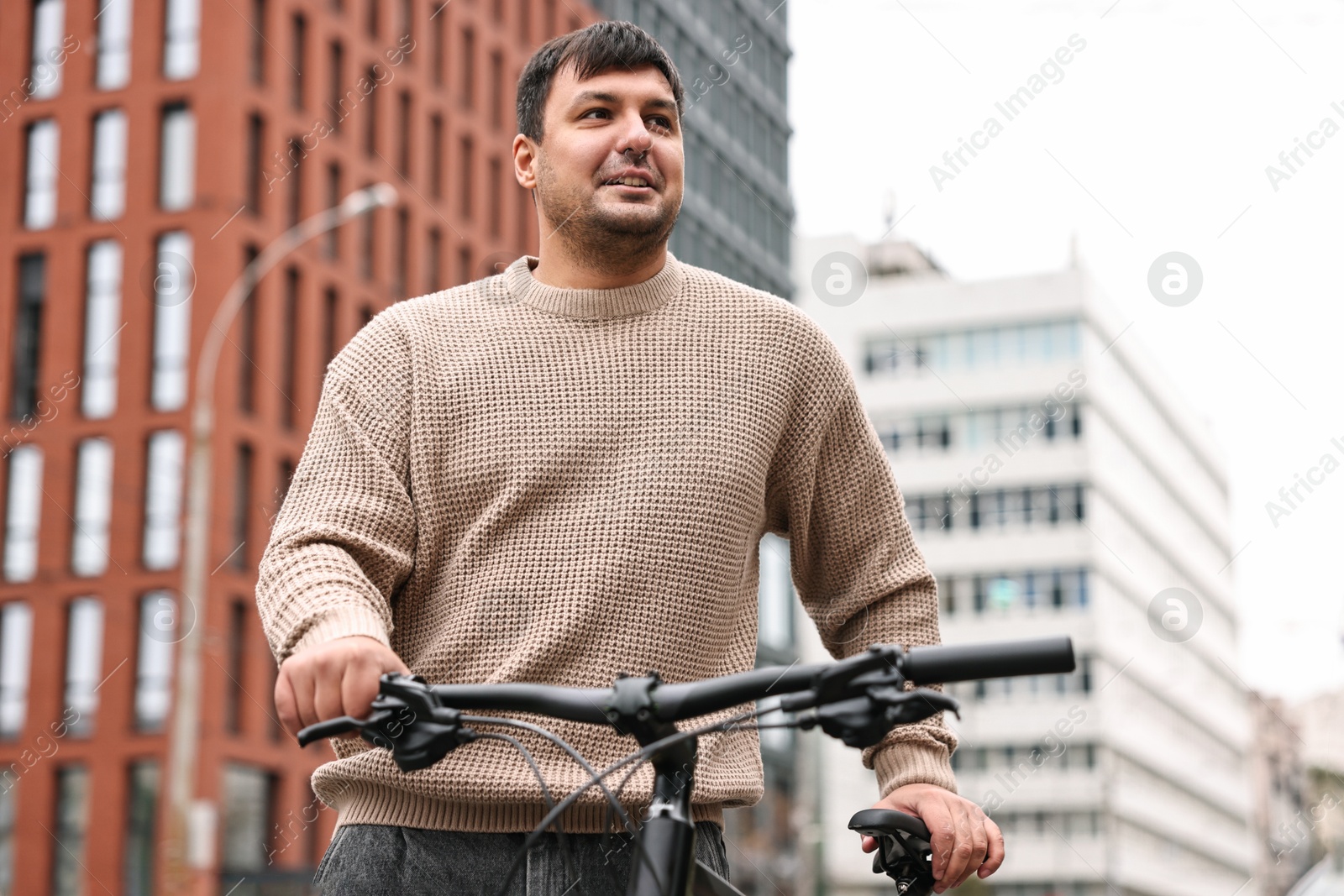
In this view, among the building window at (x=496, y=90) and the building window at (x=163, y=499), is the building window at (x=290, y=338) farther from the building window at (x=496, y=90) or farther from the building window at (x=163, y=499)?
the building window at (x=496, y=90)

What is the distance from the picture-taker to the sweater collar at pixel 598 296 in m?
2.62

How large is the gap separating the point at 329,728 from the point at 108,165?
A: 3585cm

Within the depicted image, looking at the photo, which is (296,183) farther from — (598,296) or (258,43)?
(598,296)

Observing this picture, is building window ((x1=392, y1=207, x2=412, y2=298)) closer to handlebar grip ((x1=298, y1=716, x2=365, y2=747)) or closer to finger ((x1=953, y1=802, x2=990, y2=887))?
finger ((x1=953, y1=802, x2=990, y2=887))

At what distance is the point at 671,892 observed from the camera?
5.95ft

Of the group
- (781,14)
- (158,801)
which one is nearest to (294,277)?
(158,801)

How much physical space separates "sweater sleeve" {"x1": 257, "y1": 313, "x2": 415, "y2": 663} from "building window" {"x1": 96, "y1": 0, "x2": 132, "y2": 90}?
1386 inches

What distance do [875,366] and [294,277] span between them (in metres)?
43.8

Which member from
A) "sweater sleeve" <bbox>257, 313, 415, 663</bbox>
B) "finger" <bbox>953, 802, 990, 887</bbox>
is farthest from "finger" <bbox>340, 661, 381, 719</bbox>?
"finger" <bbox>953, 802, 990, 887</bbox>

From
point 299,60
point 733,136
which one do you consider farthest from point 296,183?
point 733,136

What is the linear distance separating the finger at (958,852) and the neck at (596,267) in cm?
90

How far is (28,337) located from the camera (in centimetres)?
3512

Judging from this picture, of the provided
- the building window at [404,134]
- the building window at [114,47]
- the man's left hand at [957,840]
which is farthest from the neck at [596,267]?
the building window at [404,134]

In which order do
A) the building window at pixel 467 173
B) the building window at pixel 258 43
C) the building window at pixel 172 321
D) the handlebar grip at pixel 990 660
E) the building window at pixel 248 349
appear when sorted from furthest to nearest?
the building window at pixel 467 173 → the building window at pixel 258 43 → the building window at pixel 248 349 → the building window at pixel 172 321 → the handlebar grip at pixel 990 660
